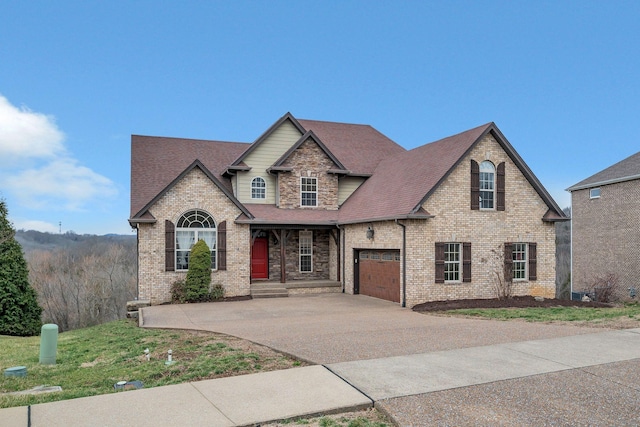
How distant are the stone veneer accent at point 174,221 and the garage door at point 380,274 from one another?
4.96 m

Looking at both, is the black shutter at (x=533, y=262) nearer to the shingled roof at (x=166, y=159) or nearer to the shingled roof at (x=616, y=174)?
the shingled roof at (x=616, y=174)

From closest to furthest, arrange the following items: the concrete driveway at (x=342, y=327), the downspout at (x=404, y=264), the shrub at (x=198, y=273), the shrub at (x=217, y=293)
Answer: the concrete driveway at (x=342, y=327), the downspout at (x=404, y=264), the shrub at (x=198, y=273), the shrub at (x=217, y=293)

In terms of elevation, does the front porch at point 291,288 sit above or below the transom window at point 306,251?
below

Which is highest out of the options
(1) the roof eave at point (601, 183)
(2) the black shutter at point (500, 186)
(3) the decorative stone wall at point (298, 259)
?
(1) the roof eave at point (601, 183)

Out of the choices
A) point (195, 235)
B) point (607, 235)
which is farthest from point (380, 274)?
point (607, 235)

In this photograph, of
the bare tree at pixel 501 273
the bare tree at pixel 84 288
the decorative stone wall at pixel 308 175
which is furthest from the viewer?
the bare tree at pixel 84 288

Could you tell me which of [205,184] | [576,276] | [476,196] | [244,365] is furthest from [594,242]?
[244,365]

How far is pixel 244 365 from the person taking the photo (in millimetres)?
8125

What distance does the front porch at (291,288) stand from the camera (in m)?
19.5

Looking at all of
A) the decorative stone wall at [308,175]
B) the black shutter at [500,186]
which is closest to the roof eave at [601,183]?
the black shutter at [500,186]

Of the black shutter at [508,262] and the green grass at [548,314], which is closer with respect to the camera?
the green grass at [548,314]

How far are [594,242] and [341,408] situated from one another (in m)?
24.1

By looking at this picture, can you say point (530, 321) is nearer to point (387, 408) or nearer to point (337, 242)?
point (387, 408)

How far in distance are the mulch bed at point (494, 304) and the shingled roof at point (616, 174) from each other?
345 inches
